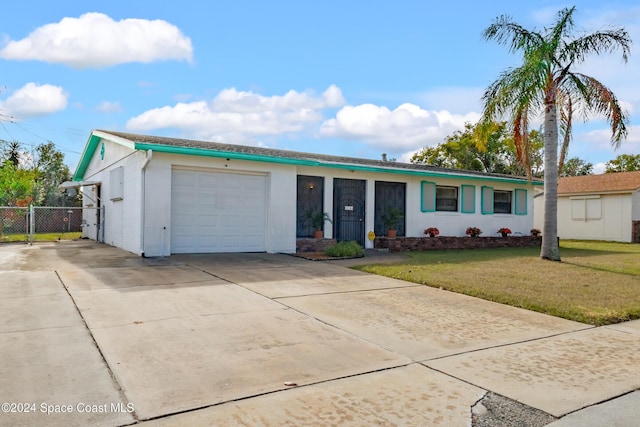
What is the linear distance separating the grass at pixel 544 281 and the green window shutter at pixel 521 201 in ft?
23.1

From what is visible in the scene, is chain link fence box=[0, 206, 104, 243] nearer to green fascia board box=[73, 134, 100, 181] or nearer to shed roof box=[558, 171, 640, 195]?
green fascia board box=[73, 134, 100, 181]

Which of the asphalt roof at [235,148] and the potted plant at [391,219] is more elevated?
the asphalt roof at [235,148]

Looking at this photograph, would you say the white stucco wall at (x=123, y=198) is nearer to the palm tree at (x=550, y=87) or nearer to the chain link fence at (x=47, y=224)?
the chain link fence at (x=47, y=224)

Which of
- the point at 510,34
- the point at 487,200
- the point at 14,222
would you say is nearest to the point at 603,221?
the point at 487,200

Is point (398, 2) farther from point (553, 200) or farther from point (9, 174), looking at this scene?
point (9, 174)

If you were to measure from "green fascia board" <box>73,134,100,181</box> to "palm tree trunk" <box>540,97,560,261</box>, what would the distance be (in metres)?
15.0

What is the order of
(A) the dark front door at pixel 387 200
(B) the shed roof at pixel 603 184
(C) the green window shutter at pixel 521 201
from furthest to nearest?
1. (B) the shed roof at pixel 603 184
2. (C) the green window shutter at pixel 521 201
3. (A) the dark front door at pixel 387 200

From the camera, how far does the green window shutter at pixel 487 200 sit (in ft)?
60.7

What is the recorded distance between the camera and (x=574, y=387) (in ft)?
11.9

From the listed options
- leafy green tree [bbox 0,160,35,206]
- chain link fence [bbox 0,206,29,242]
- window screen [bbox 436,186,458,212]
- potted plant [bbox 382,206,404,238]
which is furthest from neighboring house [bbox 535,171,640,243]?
leafy green tree [bbox 0,160,35,206]

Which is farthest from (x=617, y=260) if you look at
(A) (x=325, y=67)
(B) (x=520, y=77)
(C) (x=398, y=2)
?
(A) (x=325, y=67)

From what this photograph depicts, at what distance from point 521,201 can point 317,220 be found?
10.5 meters

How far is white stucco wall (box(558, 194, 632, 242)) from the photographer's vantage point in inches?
933

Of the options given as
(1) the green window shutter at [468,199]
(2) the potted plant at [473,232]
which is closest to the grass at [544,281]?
(2) the potted plant at [473,232]
